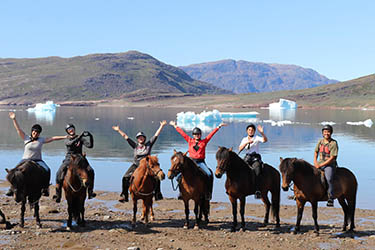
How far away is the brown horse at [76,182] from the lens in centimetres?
1149

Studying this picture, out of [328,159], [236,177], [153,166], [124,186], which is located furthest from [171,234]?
[328,159]

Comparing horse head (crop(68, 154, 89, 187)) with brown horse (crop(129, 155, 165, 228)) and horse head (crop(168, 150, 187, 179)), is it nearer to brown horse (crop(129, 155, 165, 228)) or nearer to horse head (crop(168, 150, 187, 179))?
brown horse (crop(129, 155, 165, 228))

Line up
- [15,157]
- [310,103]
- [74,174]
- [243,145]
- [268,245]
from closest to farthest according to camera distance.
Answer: [268,245] < [74,174] < [243,145] < [15,157] < [310,103]

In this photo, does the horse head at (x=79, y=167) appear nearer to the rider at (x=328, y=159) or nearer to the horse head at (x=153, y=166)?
the horse head at (x=153, y=166)

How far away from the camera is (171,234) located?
11.8 metres

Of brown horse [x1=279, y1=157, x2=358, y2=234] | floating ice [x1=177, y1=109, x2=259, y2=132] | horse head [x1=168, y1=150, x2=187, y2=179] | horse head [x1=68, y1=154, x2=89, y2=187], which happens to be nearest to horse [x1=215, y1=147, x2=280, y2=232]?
horse head [x1=168, y1=150, x2=187, y2=179]

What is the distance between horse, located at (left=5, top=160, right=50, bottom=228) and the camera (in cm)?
1174

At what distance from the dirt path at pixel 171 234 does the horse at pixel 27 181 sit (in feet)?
2.61

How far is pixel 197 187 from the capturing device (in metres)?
12.3

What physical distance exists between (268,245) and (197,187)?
100 inches

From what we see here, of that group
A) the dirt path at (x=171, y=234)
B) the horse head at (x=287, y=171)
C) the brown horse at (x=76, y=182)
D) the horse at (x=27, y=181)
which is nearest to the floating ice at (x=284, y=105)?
the dirt path at (x=171, y=234)

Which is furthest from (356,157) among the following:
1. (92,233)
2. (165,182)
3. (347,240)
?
(92,233)

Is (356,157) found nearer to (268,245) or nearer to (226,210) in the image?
(226,210)

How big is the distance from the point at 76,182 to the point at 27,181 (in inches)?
54.5
